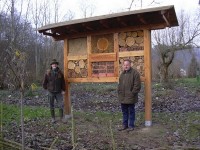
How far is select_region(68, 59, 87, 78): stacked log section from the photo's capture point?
10532mm

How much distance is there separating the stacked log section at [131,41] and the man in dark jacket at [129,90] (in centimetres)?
72

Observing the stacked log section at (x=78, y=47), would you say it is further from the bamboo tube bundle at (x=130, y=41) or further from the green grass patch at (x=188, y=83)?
the green grass patch at (x=188, y=83)

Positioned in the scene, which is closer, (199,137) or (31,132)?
(199,137)

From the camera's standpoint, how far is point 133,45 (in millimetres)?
9523

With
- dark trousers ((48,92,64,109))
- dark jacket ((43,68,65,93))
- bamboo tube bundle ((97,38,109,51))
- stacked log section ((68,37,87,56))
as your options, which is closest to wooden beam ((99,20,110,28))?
bamboo tube bundle ((97,38,109,51))

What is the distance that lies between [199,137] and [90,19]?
4.42 meters

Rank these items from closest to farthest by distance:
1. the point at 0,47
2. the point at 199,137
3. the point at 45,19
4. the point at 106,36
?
the point at 199,137, the point at 106,36, the point at 0,47, the point at 45,19

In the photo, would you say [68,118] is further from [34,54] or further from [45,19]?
[45,19]

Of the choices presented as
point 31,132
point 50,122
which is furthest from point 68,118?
point 31,132

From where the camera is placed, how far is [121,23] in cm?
946

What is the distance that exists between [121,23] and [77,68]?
2.23 meters

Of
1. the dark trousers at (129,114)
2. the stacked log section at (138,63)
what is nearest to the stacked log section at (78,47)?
the stacked log section at (138,63)

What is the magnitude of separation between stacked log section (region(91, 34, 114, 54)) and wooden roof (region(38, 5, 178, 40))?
0.18 metres

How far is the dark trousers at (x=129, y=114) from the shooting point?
8938mm
